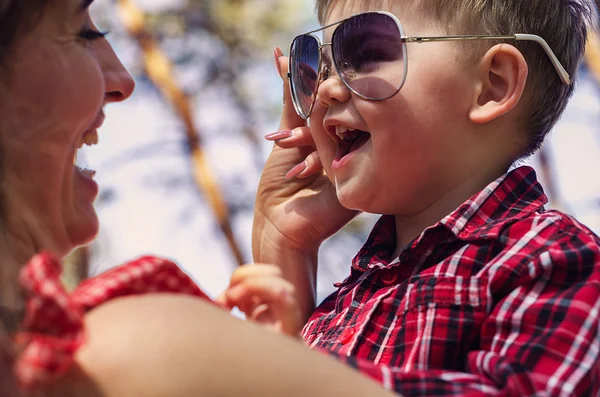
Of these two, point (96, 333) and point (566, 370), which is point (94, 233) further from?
point (566, 370)

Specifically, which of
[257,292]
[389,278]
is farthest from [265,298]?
[389,278]

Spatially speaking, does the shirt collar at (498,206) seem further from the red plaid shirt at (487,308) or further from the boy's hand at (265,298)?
the boy's hand at (265,298)

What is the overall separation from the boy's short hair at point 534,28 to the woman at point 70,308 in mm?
1013

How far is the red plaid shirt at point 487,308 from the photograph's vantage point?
1211 mm

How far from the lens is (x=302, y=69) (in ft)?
6.70

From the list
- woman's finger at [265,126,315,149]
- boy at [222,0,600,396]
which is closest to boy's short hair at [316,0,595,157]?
boy at [222,0,600,396]

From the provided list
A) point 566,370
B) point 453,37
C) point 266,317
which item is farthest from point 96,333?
point 453,37

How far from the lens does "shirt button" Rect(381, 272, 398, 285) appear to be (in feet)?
5.58

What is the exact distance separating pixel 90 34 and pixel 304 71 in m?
0.88

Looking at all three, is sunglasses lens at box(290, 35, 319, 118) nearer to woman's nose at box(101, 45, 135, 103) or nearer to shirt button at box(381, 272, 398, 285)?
shirt button at box(381, 272, 398, 285)

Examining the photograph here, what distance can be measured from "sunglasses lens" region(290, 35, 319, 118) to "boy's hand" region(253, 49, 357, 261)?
4.1 inches

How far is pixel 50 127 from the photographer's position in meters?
1.07

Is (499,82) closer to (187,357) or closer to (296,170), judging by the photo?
(296,170)

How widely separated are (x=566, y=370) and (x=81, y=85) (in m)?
0.88
